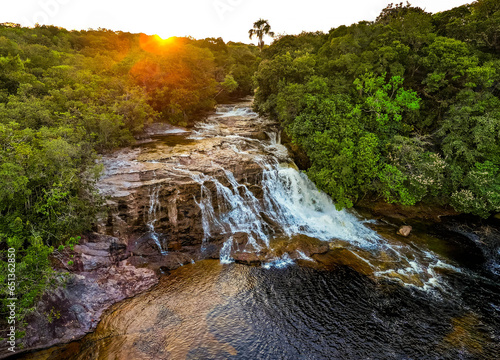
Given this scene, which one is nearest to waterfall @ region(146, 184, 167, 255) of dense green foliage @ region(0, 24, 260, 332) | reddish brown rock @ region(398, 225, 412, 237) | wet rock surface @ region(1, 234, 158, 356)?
wet rock surface @ region(1, 234, 158, 356)

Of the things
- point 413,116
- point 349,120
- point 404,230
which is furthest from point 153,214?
point 413,116

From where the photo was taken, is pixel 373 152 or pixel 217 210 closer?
pixel 217 210

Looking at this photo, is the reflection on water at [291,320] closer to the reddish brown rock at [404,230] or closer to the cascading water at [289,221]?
the cascading water at [289,221]

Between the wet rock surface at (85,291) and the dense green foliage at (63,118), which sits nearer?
the wet rock surface at (85,291)

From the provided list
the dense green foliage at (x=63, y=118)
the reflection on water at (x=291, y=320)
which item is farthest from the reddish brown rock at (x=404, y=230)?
the dense green foliage at (x=63, y=118)

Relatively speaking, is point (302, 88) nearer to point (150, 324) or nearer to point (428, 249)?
point (428, 249)

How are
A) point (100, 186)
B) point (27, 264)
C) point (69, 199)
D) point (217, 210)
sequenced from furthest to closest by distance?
1. point (217, 210)
2. point (100, 186)
3. point (69, 199)
4. point (27, 264)

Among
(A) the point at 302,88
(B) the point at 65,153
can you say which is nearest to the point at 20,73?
(B) the point at 65,153
